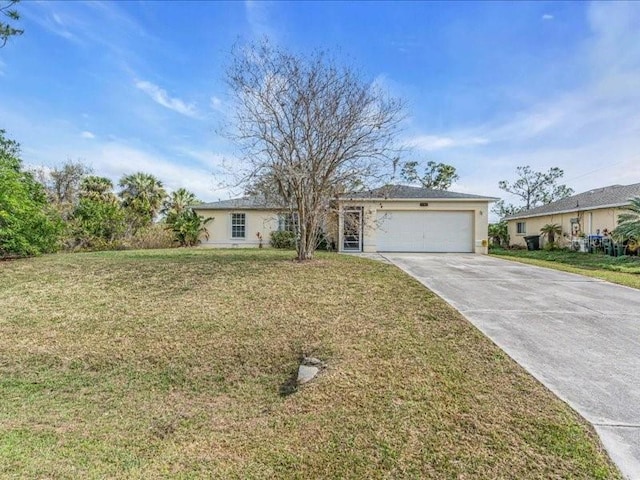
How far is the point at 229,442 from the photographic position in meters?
3.31

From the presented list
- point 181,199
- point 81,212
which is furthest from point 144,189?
point 81,212

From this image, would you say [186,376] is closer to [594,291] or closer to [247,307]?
[247,307]

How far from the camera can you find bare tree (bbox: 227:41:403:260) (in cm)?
1002

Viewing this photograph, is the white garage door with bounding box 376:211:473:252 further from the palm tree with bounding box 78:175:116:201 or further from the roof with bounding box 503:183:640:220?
the palm tree with bounding box 78:175:116:201

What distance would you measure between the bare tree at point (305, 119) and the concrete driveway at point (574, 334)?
3.97 m

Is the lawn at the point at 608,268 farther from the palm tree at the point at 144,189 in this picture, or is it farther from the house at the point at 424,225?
the palm tree at the point at 144,189

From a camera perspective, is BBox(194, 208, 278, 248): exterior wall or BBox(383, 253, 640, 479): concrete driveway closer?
BBox(383, 253, 640, 479): concrete driveway

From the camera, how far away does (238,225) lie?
1955 centimetres

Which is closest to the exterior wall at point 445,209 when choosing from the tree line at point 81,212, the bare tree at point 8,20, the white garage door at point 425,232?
the white garage door at point 425,232

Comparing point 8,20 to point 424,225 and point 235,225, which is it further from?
point 424,225

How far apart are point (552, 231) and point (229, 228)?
20.0 m

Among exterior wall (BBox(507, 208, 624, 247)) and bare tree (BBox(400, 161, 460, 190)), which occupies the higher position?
bare tree (BBox(400, 161, 460, 190))

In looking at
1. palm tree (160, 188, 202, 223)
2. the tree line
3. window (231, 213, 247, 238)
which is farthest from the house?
palm tree (160, 188, 202, 223)

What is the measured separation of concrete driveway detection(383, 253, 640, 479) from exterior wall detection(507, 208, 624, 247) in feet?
37.4
